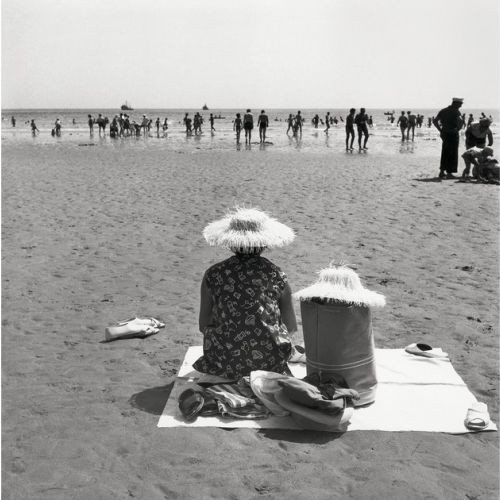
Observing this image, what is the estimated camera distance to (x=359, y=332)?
157 inches

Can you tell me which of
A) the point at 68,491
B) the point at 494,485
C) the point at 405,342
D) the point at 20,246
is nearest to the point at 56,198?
the point at 20,246

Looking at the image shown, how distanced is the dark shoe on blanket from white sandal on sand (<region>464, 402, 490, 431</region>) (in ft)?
5.45

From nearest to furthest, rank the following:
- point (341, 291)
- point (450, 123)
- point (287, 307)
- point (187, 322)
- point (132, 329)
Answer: point (341, 291), point (287, 307), point (132, 329), point (187, 322), point (450, 123)

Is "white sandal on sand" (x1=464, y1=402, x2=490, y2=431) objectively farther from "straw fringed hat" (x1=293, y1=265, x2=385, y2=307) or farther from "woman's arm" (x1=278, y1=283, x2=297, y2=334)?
"woman's arm" (x1=278, y1=283, x2=297, y2=334)

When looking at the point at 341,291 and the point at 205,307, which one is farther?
the point at 205,307

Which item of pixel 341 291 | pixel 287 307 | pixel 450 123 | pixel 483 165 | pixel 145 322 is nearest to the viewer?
pixel 341 291

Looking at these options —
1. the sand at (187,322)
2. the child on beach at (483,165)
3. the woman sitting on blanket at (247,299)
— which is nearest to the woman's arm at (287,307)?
the woman sitting on blanket at (247,299)

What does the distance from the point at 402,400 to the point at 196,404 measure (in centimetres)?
138

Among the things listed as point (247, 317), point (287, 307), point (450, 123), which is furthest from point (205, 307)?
point (450, 123)

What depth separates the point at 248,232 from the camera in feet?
13.7

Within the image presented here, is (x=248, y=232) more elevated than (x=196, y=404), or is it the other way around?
(x=248, y=232)

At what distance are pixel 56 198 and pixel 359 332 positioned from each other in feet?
32.5

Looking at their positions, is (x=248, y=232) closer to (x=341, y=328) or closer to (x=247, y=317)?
(x=247, y=317)

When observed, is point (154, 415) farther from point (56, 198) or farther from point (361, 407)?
point (56, 198)
